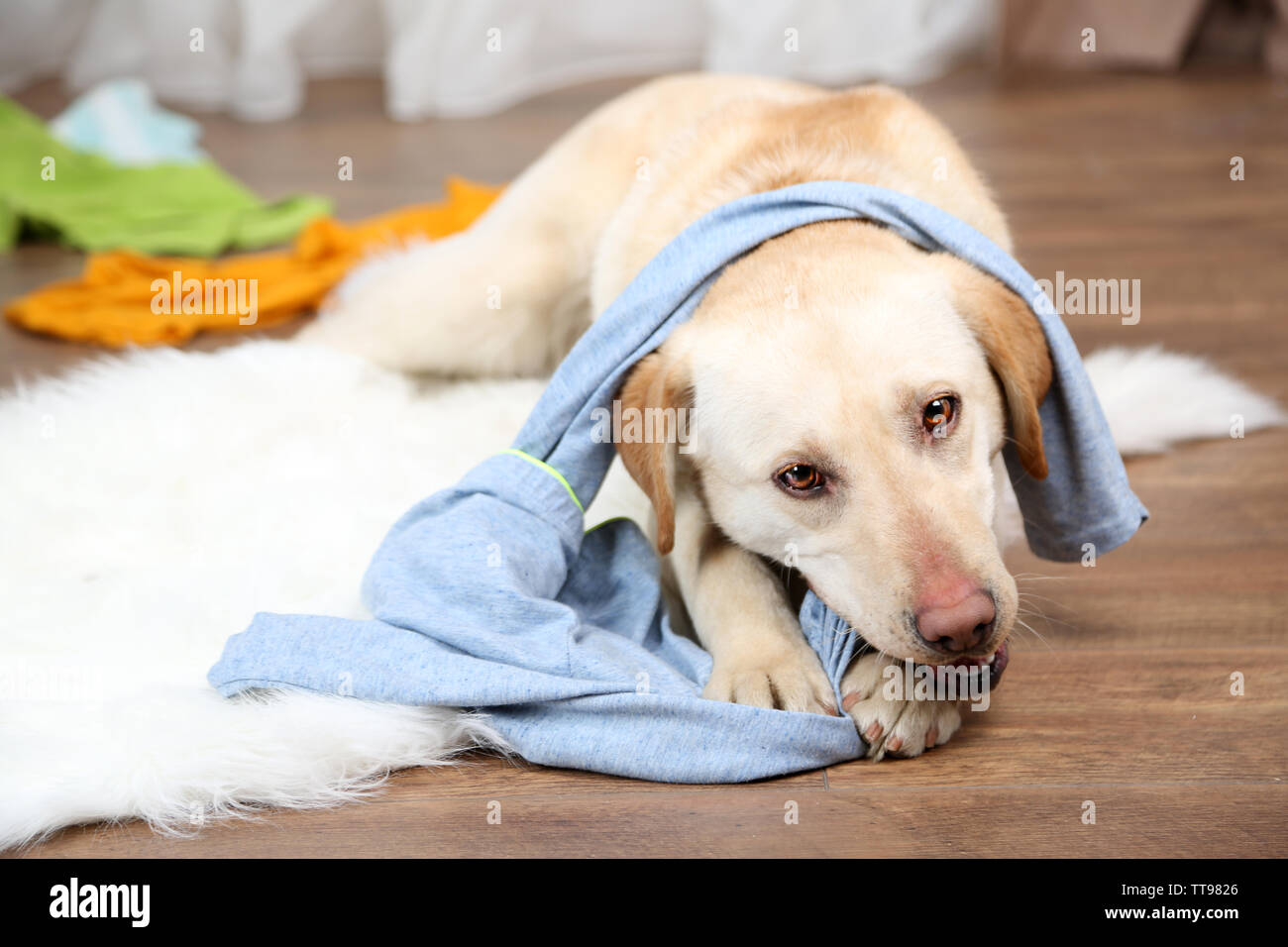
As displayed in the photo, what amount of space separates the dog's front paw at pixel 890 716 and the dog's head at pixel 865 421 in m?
0.13

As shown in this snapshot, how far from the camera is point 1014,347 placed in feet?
6.01

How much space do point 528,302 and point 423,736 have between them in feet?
4.88

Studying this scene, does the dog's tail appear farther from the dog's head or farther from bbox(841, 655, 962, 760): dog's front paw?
bbox(841, 655, 962, 760): dog's front paw

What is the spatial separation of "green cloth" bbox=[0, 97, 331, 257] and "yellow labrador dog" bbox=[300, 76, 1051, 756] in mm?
2169

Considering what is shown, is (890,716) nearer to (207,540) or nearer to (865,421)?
(865,421)

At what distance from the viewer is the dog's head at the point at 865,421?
1.58 m

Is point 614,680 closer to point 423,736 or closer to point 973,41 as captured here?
point 423,736

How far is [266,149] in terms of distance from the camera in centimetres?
518

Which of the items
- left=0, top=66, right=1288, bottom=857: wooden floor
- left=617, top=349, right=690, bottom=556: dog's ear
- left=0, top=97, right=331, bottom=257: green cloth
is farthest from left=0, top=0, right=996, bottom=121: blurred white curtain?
left=617, top=349, right=690, bottom=556: dog's ear

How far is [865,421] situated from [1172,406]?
54.1 inches

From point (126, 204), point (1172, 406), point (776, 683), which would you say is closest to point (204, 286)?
point (126, 204)

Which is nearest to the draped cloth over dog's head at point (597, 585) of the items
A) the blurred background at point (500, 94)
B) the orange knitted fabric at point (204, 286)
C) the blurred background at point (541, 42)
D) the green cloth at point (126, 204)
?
the orange knitted fabric at point (204, 286)

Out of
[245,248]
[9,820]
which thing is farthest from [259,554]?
[245,248]

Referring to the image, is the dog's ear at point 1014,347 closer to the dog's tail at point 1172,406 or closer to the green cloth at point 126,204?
the dog's tail at point 1172,406
